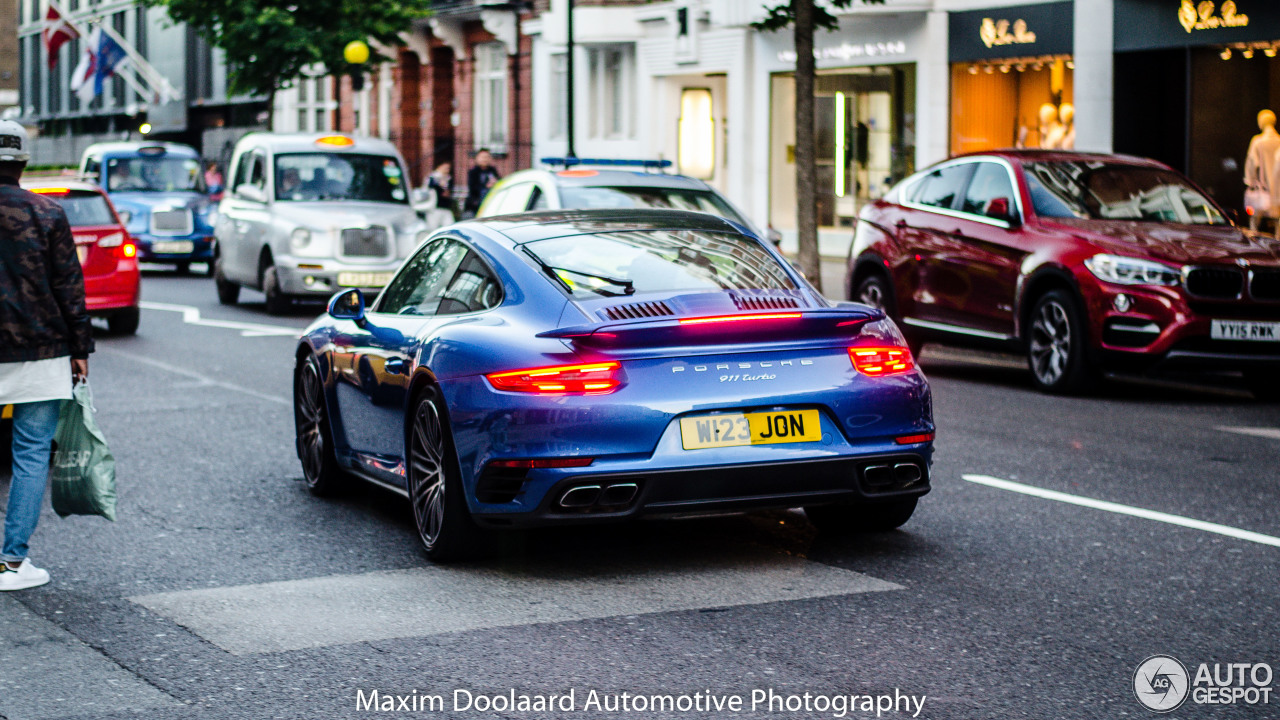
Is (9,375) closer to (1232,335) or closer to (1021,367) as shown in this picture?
(1232,335)

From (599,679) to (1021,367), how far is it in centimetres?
1131

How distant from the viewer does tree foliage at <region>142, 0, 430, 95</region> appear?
1451 inches

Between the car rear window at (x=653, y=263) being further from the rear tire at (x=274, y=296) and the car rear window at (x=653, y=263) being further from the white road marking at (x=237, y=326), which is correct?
the rear tire at (x=274, y=296)

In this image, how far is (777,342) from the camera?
21.8 ft

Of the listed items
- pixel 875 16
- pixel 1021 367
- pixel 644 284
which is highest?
pixel 875 16

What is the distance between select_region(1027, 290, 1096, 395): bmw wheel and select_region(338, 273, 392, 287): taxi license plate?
29.1 ft

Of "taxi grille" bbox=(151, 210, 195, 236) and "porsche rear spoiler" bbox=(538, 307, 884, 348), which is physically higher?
"taxi grille" bbox=(151, 210, 195, 236)

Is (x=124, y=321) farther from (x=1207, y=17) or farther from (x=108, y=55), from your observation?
(x=108, y=55)

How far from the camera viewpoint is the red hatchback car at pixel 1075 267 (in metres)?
12.6

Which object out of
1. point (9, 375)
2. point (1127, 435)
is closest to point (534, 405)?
point (9, 375)

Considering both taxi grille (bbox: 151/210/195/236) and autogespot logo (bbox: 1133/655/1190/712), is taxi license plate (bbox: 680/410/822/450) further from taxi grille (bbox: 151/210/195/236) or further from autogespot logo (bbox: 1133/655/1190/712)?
taxi grille (bbox: 151/210/195/236)

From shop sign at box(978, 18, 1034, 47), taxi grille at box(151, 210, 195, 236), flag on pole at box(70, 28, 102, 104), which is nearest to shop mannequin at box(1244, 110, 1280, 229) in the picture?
shop sign at box(978, 18, 1034, 47)

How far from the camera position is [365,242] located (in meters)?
20.5

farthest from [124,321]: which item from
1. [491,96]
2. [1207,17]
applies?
[491,96]
